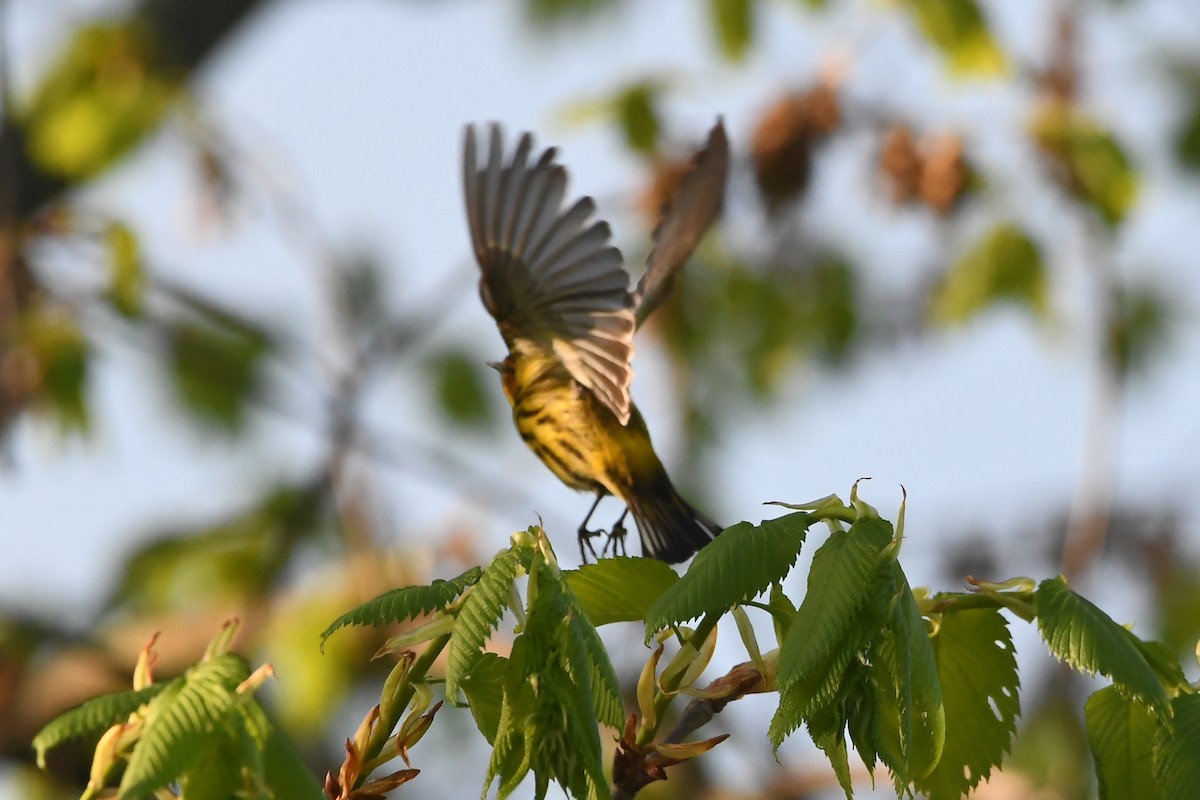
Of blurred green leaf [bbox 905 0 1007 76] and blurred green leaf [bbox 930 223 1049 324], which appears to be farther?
blurred green leaf [bbox 930 223 1049 324]

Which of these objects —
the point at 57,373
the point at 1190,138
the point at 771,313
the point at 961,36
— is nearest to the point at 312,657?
the point at 57,373

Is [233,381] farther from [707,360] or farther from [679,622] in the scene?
[679,622]

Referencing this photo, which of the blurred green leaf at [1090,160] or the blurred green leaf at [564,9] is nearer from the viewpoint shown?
the blurred green leaf at [1090,160]

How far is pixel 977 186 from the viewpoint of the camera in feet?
23.2

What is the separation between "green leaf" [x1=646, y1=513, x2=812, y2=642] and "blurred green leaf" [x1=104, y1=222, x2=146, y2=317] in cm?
454

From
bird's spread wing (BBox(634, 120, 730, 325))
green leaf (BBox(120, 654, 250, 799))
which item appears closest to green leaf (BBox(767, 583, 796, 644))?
green leaf (BBox(120, 654, 250, 799))

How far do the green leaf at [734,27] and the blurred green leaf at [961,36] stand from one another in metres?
0.67

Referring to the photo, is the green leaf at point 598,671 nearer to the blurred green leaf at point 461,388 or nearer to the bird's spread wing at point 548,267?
the bird's spread wing at point 548,267

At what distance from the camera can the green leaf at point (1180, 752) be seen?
1.63m

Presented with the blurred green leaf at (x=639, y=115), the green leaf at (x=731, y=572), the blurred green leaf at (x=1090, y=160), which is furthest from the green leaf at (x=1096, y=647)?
the blurred green leaf at (x=639, y=115)

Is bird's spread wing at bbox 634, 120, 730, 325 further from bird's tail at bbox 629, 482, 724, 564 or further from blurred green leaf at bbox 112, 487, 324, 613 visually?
blurred green leaf at bbox 112, 487, 324, 613

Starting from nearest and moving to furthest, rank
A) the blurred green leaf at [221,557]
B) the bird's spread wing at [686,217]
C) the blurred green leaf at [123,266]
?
1. the bird's spread wing at [686,217]
2. the blurred green leaf at [123,266]
3. the blurred green leaf at [221,557]

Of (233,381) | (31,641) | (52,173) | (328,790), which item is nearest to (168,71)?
(52,173)

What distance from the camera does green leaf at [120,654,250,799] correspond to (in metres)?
1.43
